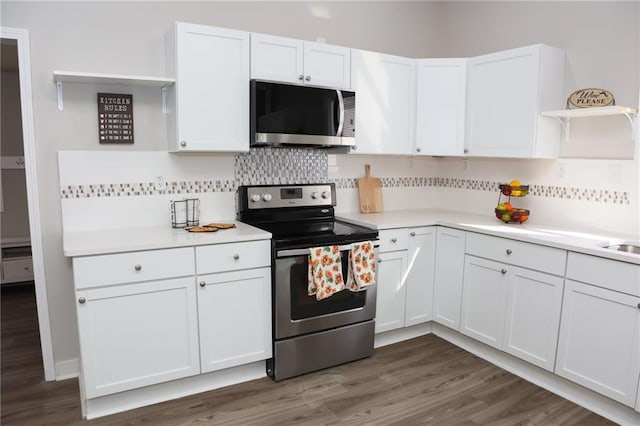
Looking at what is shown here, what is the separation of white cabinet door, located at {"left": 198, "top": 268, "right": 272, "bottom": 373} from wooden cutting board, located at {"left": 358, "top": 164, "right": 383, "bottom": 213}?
1277mm

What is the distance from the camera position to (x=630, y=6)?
2.73 m

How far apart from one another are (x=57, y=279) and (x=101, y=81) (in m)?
1.22

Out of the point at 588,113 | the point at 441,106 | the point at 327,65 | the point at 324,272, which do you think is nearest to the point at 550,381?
the point at 324,272

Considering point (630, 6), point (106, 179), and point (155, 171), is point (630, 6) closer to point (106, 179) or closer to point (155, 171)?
point (155, 171)

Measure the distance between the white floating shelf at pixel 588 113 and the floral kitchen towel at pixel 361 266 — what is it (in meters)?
1.47

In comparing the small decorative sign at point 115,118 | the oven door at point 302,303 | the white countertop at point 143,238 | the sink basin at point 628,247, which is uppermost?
the small decorative sign at point 115,118

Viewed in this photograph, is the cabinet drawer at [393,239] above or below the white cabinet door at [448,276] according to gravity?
above

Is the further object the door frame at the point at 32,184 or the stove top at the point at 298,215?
the stove top at the point at 298,215

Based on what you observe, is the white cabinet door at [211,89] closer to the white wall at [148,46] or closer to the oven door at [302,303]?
the white wall at [148,46]

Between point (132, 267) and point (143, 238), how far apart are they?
20 centimetres

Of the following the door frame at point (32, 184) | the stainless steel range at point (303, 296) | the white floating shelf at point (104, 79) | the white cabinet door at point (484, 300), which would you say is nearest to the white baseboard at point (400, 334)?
the stainless steel range at point (303, 296)

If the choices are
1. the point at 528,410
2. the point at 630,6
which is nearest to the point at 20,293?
the point at 528,410

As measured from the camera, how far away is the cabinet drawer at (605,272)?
220cm

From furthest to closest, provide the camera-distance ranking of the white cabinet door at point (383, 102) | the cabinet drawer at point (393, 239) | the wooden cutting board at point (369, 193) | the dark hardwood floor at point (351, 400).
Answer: the wooden cutting board at point (369, 193), the white cabinet door at point (383, 102), the cabinet drawer at point (393, 239), the dark hardwood floor at point (351, 400)
